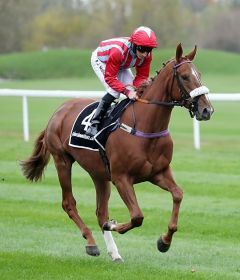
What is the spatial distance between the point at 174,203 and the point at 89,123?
1.25m

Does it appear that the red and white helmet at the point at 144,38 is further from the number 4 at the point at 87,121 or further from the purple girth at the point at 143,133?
the number 4 at the point at 87,121

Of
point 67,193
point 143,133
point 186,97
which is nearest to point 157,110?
point 143,133

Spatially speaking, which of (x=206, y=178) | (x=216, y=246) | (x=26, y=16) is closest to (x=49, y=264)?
(x=216, y=246)

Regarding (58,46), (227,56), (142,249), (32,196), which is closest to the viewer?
(142,249)

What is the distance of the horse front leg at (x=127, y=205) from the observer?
724cm

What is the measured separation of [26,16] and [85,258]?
184 feet

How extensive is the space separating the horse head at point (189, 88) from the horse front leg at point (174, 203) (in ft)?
2.21

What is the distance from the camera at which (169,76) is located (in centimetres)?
733

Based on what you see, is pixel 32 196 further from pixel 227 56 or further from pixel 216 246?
pixel 227 56

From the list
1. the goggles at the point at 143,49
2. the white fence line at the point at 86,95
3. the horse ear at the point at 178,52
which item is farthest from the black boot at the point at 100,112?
the white fence line at the point at 86,95

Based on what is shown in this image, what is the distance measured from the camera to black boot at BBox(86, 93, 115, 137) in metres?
7.89

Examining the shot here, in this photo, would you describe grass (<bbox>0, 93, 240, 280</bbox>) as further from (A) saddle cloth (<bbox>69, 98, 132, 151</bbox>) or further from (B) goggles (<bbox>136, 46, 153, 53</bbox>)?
(B) goggles (<bbox>136, 46, 153, 53</bbox>)

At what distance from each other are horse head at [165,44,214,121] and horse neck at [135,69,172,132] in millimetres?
77

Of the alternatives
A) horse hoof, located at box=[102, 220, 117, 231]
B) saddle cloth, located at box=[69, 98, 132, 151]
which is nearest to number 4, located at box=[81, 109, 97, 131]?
saddle cloth, located at box=[69, 98, 132, 151]
